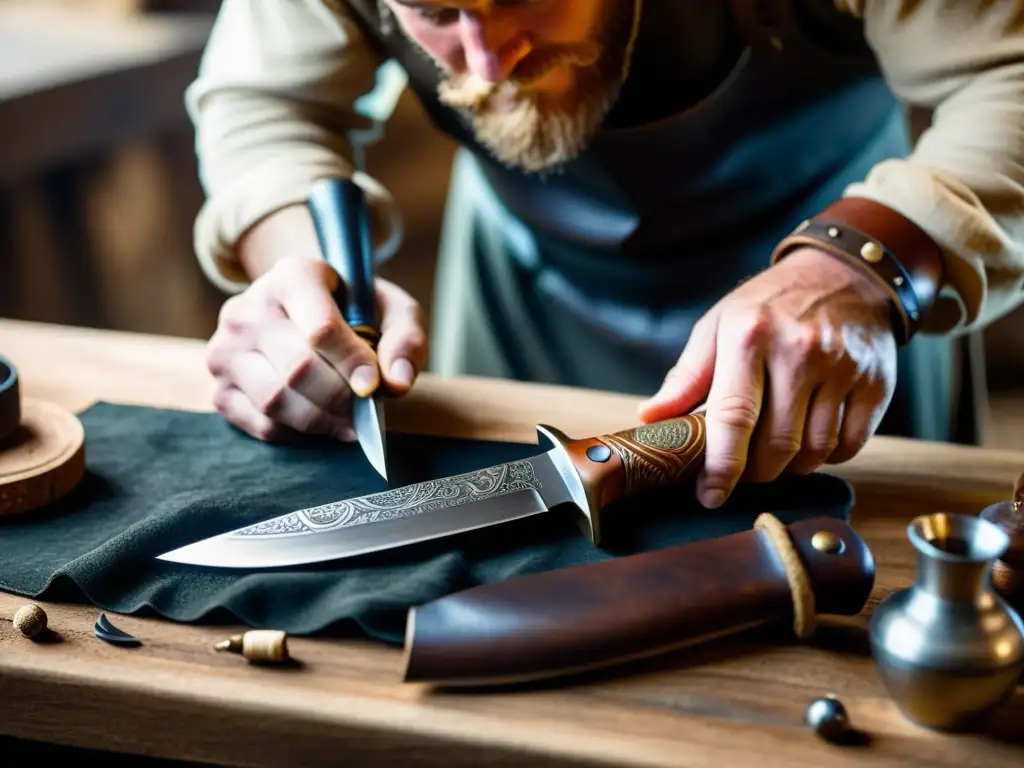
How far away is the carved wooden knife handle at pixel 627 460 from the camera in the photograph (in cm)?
83

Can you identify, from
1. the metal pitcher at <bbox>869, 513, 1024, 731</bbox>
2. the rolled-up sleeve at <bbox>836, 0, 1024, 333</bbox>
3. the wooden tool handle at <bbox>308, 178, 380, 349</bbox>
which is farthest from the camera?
the wooden tool handle at <bbox>308, 178, 380, 349</bbox>

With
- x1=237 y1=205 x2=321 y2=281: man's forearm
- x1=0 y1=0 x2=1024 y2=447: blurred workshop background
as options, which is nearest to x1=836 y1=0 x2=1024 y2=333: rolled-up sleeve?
x1=237 y1=205 x2=321 y2=281: man's forearm

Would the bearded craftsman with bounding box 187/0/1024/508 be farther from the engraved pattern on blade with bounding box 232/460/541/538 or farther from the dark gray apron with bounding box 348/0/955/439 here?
the engraved pattern on blade with bounding box 232/460/541/538

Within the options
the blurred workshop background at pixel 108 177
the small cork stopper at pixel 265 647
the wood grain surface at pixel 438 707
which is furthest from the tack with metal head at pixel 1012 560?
the blurred workshop background at pixel 108 177

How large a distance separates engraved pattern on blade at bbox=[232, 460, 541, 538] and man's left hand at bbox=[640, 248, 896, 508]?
0.15 meters

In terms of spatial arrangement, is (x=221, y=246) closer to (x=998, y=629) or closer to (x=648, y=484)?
(x=648, y=484)

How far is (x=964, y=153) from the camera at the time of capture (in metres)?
0.99

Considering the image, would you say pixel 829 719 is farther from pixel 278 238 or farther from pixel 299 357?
pixel 278 238

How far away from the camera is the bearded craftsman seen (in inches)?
36.6

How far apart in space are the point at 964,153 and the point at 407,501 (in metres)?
0.57

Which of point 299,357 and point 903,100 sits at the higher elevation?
point 903,100

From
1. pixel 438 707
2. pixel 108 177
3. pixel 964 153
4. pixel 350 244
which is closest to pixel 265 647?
pixel 438 707

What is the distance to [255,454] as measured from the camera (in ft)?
3.31

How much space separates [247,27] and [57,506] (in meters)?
0.61
